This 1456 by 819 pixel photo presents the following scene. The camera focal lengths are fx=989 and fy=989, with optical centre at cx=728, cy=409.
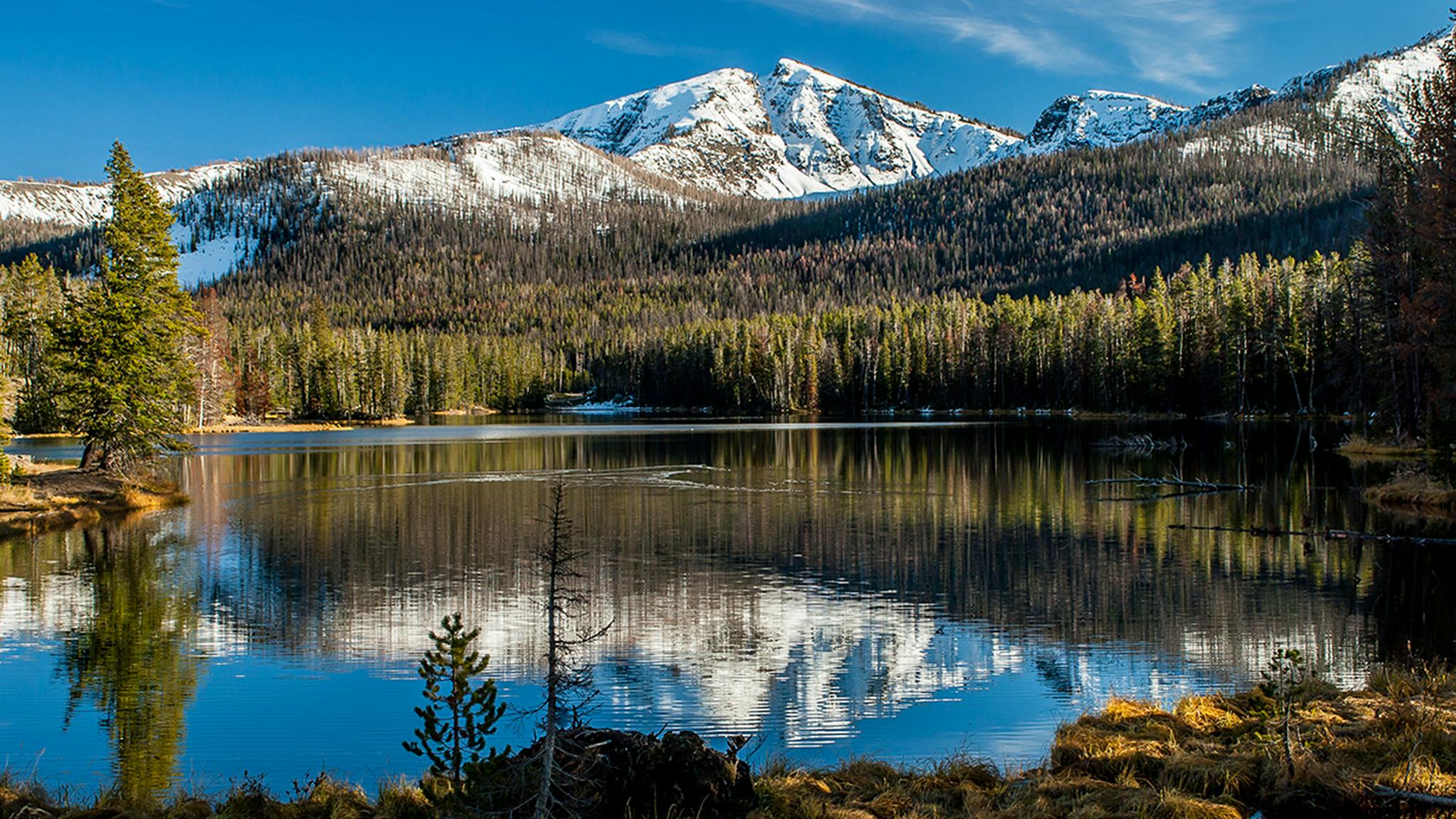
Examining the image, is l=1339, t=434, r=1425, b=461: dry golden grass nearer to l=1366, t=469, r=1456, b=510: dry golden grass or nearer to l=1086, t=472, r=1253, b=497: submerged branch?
l=1366, t=469, r=1456, b=510: dry golden grass

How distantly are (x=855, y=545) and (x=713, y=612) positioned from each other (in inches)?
320

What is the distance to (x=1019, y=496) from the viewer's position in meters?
34.8

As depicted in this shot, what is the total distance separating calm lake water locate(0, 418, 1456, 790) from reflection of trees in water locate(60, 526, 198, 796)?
2.5 inches

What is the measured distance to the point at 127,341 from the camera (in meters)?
36.6

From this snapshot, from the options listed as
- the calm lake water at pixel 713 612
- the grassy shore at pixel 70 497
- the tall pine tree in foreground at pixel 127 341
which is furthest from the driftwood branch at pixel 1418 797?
the tall pine tree in foreground at pixel 127 341

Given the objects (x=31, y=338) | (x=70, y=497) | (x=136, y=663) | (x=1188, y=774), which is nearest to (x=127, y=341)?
(x=70, y=497)

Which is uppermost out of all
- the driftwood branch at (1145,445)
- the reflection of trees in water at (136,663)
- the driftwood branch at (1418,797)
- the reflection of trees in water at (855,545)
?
the driftwood branch at (1145,445)

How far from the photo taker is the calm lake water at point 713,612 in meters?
12.5

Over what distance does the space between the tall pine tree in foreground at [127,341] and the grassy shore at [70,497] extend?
1231mm

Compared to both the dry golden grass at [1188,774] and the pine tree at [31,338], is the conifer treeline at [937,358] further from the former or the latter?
the dry golden grass at [1188,774]

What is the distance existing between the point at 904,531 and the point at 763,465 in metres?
22.4

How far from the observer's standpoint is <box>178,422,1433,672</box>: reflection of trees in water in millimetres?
17875

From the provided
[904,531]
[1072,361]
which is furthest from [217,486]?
[1072,361]

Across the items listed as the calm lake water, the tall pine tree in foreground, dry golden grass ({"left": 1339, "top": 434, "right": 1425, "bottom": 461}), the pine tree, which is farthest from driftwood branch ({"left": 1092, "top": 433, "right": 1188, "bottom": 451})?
the pine tree
